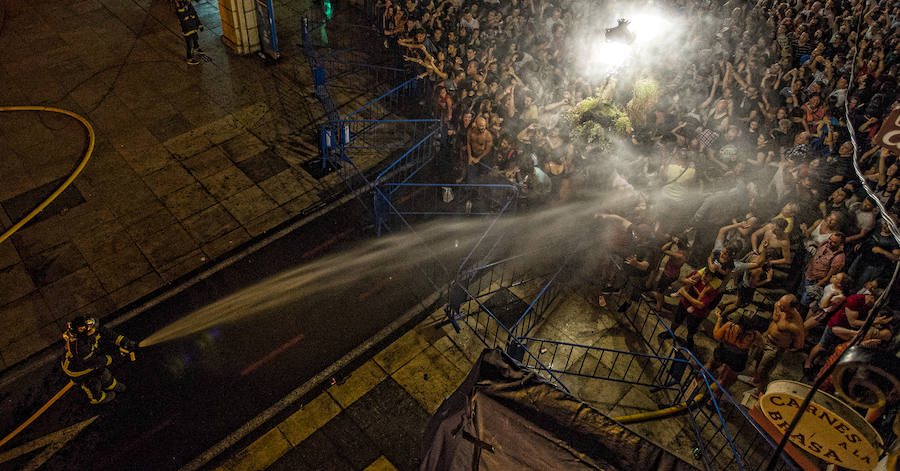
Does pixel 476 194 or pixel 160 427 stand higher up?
pixel 476 194

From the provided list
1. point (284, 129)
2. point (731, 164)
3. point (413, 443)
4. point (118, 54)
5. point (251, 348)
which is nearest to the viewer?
point (413, 443)

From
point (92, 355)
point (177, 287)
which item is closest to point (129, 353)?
point (92, 355)

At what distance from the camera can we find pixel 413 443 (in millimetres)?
8164

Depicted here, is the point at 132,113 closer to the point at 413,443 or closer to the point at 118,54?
the point at 118,54

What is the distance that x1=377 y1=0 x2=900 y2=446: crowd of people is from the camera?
8.95 metres

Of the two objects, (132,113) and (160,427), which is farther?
(132,113)

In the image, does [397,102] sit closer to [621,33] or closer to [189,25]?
[189,25]

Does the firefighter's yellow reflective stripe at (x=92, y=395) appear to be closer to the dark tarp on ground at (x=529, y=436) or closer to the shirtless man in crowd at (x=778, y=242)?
the dark tarp on ground at (x=529, y=436)

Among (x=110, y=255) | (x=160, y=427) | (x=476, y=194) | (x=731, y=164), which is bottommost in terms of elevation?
(x=160, y=427)

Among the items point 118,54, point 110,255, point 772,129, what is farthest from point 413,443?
point 118,54

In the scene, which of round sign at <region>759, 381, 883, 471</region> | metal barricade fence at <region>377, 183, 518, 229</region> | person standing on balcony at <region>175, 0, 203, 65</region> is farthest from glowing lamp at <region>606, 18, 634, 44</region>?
person standing on balcony at <region>175, 0, 203, 65</region>

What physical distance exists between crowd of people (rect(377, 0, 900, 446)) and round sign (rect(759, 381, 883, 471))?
1.82m

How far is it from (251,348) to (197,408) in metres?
1.23

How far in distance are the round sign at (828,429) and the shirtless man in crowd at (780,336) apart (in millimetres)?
1951
